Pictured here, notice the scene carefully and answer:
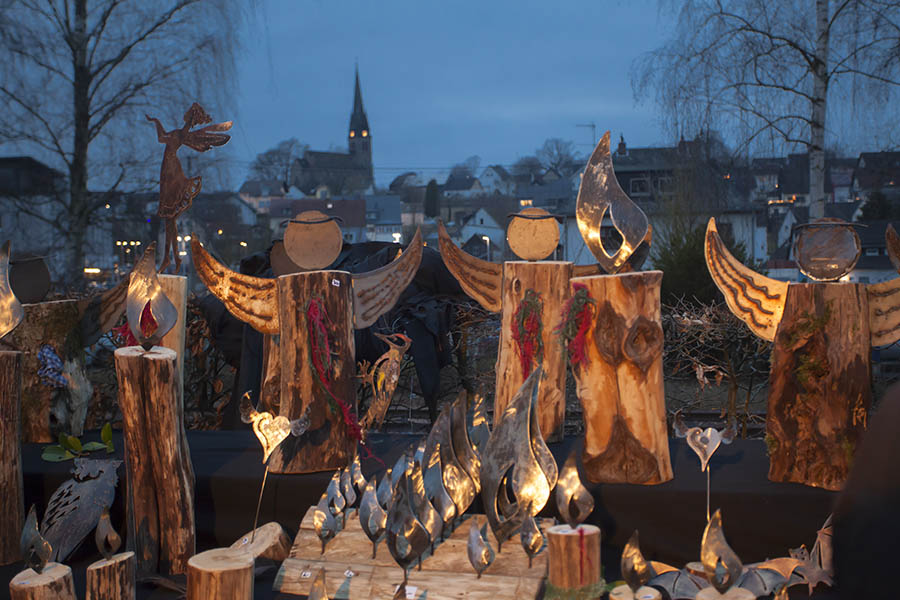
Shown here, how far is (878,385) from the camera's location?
17.4 ft

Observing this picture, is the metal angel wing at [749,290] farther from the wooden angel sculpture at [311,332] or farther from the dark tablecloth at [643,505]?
the wooden angel sculpture at [311,332]

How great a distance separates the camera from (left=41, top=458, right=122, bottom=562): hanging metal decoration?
298cm

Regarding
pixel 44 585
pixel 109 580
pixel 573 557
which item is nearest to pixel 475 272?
pixel 573 557

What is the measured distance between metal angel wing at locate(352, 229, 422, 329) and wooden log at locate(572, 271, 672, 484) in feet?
3.03

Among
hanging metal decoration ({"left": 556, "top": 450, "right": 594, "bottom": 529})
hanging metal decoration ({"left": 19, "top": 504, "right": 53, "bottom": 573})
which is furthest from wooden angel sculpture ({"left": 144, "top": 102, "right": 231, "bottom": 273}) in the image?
hanging metal decoration ({"left": 556, "top": 450, "right": 594, "bottom": 529})

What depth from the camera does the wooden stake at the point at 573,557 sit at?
2135 millimetres

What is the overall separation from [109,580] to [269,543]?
2.05 ft

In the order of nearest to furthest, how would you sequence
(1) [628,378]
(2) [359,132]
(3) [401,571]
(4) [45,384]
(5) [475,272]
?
1. (3) [401,571]
2. (1) [628,378]
3. (5) [475,272]
4. (4) [45,384]
5. (2) [359,132]

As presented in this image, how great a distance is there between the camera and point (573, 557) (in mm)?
2137

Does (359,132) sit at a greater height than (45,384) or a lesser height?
greater

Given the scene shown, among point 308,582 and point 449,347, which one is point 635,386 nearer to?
point 308,582

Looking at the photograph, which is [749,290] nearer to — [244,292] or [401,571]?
[401,571]

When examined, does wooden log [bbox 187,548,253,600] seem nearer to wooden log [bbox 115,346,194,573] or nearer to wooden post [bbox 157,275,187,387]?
wooden log [bbox 115,346,194,573]

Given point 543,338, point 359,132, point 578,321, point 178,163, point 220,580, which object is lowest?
point 220,580
